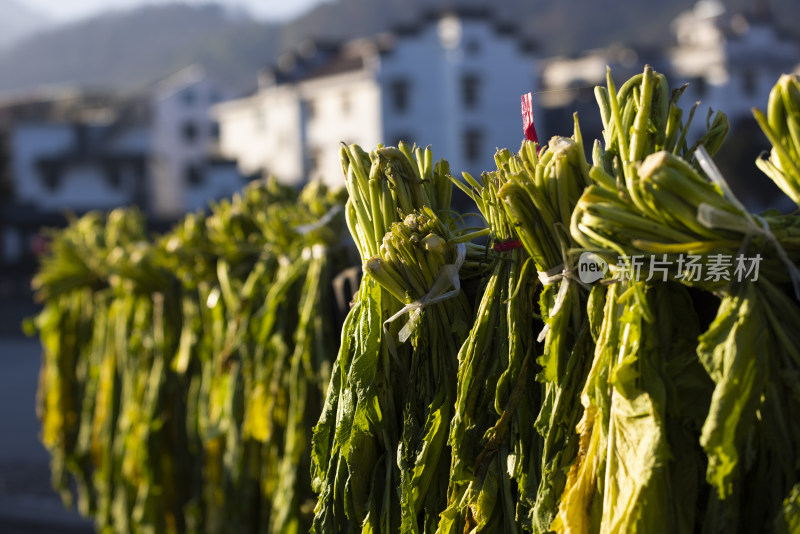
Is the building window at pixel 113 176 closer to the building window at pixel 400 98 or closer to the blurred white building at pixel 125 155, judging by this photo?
the blurred white building at pixel 125 155

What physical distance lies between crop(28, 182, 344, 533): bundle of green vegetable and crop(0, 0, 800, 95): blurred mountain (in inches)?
2593

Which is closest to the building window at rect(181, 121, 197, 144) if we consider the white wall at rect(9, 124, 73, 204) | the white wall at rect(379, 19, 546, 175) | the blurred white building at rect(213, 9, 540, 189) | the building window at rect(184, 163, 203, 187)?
the building window at rect(184, 163, 203, 187)

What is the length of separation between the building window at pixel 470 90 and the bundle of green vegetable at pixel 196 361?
2571cm

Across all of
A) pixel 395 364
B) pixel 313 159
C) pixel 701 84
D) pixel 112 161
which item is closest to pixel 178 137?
pixel 112 161

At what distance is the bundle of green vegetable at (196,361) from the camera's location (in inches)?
101

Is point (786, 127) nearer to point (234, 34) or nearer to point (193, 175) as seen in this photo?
point (193, 175)

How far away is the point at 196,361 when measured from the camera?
3.38m

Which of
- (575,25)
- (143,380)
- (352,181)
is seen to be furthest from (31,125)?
(575,25)

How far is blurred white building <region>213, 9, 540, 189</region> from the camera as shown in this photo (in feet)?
94.5

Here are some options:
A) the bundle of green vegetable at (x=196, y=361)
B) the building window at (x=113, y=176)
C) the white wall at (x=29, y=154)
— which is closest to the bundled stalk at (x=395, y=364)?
the bundle of green vegetable at (x=196, y=361)

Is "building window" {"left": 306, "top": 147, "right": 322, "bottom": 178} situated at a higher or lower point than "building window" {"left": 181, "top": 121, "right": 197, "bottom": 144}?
lower

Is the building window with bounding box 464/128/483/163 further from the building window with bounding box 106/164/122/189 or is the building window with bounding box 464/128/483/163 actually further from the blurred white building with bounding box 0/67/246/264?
the building window with bounding box 106/164/122/189

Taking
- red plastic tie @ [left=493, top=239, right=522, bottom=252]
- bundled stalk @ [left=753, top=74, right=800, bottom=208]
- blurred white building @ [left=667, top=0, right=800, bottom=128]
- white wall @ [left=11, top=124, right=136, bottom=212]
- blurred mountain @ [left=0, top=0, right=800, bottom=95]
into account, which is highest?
blurred mountain @ [left=0, top=0, right=800, bottom=95]

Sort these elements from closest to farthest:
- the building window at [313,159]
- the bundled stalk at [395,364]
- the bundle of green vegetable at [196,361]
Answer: the bundled stalk at [395,364] < the bundle of green vegetable at [196,361] < the building window at [313,159]
